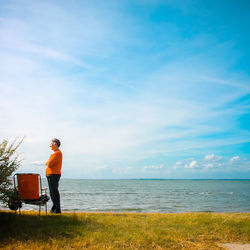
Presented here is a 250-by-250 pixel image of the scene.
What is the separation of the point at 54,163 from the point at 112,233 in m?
3.31

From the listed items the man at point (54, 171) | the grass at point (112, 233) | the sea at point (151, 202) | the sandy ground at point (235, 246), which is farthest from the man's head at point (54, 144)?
the sea at point (151, 202)

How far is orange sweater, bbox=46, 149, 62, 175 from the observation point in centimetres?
788

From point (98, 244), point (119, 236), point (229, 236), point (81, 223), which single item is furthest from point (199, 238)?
point (81, 223)

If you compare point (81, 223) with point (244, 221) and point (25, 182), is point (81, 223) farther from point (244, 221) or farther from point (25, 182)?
point (244, 221)

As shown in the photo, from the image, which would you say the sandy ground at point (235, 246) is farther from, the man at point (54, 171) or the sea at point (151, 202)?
the sea at point (151, 202)

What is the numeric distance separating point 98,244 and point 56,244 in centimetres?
82

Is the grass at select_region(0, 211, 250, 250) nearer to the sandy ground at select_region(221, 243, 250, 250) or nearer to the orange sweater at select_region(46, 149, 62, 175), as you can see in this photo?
the sandy ground at select_region(221, 243, 250, 250)

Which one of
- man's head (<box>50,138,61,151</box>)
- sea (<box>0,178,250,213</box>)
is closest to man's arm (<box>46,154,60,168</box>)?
man's head (<box>50,138,61,151</box>)

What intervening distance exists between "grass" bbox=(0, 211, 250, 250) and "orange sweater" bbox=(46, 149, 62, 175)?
1517 mm

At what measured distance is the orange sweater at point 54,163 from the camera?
310 inches

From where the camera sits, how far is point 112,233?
5637 millimetres

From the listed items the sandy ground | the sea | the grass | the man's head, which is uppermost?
the man's head

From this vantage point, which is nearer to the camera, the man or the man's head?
the man

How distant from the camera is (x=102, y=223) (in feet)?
21.7
